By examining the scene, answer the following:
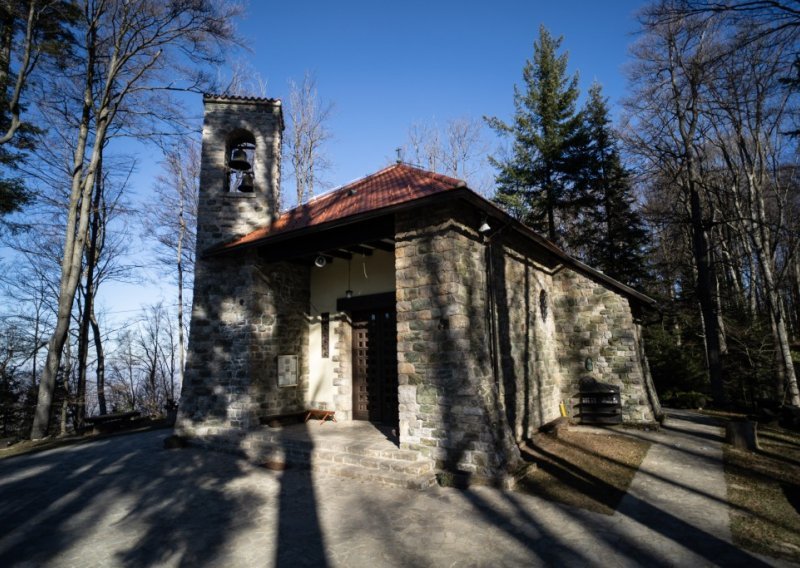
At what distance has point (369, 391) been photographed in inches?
342

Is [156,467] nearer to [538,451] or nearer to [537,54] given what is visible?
[538,451]

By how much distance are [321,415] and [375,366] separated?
1628 mm

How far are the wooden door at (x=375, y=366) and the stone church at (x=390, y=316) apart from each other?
33mm

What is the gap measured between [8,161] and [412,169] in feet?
36.6

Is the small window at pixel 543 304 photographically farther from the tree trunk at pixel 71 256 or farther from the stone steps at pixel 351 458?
the tree trunk at pixel 71 256

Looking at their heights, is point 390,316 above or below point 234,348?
above

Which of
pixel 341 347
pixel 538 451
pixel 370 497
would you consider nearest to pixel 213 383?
pixel 341 347

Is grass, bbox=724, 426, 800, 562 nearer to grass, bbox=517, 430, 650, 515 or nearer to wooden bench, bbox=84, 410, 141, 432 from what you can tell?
grass, bbox=517, 430, 650, 515

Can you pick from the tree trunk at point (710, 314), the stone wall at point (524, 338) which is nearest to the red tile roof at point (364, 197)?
the stone wall at point (524, 338)

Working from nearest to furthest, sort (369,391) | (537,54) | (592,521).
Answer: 1. (592,521)
2. (369,391)
3. (537,54)

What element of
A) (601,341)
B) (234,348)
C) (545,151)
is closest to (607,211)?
(545,151)

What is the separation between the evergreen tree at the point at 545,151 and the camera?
15922 millimetres

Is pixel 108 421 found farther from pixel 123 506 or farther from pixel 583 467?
pixel 583 467

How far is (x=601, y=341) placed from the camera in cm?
945
